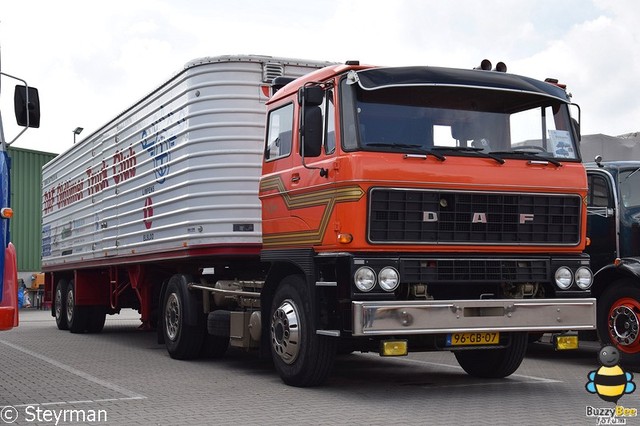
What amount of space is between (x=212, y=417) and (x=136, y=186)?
6.41 m

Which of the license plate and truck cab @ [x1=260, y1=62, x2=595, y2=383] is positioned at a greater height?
truck cab @ [x1=260, y1=62, x2=595, y2=383]

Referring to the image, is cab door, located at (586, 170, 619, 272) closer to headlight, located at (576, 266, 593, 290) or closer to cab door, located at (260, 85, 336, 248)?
headlight, located at (576, 266, 593, 290)

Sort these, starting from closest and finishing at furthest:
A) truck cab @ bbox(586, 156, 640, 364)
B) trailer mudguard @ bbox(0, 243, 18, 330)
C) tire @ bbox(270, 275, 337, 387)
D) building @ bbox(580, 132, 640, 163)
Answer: trailer mudguard @ bbox(0, 243, 18, 330), tire @ bbox(270, 275, 337, 387), truck cab @ bbox(586, 156, 640, 364), building @ bbox(580, 132, 640, 163)

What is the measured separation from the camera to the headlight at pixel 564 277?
28.5ft

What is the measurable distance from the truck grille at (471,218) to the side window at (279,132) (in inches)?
64.9

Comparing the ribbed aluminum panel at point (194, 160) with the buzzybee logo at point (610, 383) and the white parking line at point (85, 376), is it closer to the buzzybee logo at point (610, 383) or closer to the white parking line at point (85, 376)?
the white parking line at point (85, 376)

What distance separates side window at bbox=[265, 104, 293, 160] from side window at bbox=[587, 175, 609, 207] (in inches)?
183

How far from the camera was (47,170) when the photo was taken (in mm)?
20266

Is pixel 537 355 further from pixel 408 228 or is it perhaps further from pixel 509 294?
pixel 408 228

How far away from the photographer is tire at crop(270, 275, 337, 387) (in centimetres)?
853

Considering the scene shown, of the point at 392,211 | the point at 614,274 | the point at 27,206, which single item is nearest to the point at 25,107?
the point at 392,211

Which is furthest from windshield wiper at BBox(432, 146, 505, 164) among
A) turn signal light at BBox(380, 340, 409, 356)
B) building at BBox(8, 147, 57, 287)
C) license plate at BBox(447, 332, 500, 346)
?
building at BBox(8, 147, 57, 287)

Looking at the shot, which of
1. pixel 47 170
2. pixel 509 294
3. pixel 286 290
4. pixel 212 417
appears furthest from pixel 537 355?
pixel 47 170

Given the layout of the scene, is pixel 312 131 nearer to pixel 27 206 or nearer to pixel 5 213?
pixel 5 213
